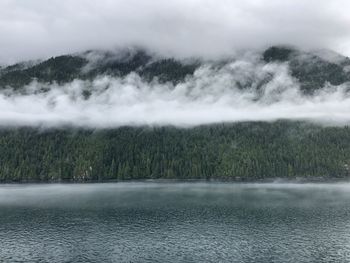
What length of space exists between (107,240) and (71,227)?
1100 inches

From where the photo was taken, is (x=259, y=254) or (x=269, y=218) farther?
(x=269, y=218)

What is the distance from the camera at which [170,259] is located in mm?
119125

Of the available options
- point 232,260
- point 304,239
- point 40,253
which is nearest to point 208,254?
point 232,260

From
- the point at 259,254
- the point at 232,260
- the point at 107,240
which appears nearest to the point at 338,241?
the point at 259,254

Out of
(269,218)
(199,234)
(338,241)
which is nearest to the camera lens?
(338,241)

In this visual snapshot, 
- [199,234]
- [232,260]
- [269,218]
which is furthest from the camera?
[269,218]

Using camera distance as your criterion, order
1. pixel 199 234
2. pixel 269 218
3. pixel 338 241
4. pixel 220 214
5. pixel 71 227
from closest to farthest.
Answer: pixel 338 241, pixel 199 234, pixel 71 227, pixel 269 218, pixel 220 214

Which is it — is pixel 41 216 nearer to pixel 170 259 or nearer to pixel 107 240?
pixel 107 240

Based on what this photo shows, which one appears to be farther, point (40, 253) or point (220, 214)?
point (220, 214)

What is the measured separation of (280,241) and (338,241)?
18.3m

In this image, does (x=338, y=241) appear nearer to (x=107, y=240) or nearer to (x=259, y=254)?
(x=259, y=254)

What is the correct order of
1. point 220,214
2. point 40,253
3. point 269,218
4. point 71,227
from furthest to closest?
point 220,214
point 269,218
point 71,227
point 40,253

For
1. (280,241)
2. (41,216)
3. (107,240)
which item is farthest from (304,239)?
(41,216)

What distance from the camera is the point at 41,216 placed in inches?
7485
